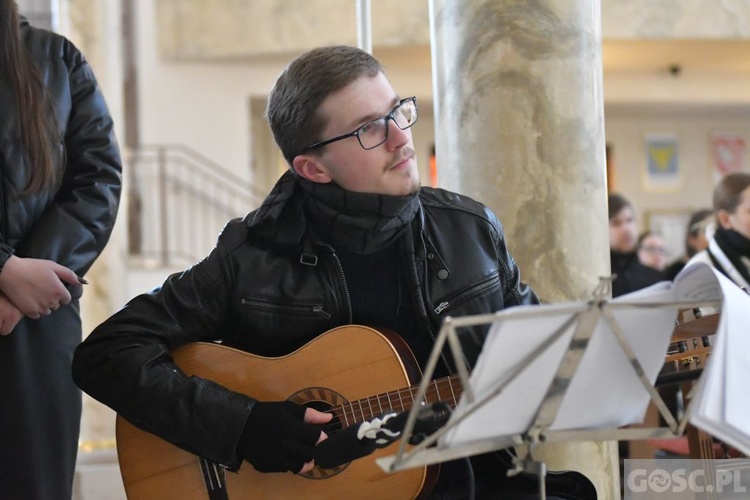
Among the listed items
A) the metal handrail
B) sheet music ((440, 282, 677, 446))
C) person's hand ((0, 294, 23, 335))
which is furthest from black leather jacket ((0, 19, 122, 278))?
the metal handrail

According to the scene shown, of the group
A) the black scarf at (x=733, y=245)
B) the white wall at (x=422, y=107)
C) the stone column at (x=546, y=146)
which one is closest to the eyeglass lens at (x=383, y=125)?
the stone column at (x=546, y=146)

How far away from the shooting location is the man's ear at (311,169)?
2338mm

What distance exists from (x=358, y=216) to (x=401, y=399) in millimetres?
409

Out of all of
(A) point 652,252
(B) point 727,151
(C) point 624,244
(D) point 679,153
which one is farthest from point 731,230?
(B) point 727,151

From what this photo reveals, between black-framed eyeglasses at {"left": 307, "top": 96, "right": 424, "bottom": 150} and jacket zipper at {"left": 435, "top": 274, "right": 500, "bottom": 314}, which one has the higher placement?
black-framed eyeglasses at {"left": 307, "top": 96, "right": 424, "bottom": 150}

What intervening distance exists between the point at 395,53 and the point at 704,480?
8.78m

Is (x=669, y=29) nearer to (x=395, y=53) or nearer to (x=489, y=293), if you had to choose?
(x=395, y=53)

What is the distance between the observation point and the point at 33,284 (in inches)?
91.0

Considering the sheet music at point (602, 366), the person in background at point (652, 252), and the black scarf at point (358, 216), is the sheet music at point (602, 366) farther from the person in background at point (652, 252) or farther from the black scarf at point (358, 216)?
the person in background at point (652, 252)

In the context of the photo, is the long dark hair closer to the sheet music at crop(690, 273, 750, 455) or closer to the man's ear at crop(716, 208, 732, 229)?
the sheet music at crop(690, 273, 750, 455)

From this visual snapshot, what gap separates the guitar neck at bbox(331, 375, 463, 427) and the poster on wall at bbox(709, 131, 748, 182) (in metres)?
12.6

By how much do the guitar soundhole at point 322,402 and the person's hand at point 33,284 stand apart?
1.91 feet

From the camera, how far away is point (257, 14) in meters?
10.8

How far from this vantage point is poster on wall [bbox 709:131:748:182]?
45.7 ft
